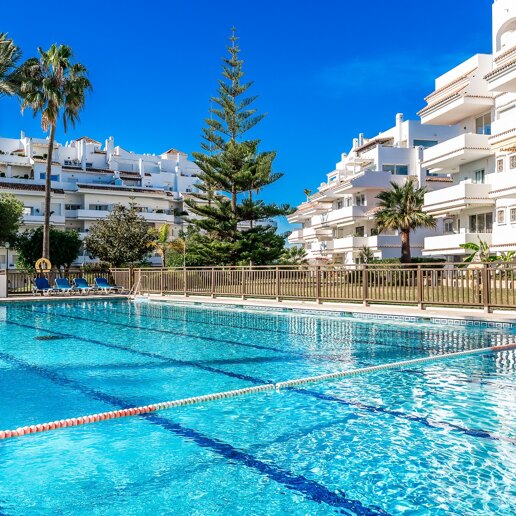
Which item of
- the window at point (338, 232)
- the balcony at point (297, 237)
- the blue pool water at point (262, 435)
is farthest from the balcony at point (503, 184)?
the balcony at point (297, 237)

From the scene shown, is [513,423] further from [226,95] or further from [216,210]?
[226,95]

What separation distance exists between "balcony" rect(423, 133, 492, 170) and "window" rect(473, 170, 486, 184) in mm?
774

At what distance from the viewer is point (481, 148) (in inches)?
1165

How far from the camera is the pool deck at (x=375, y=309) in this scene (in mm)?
14125

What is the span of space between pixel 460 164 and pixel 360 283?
714 inches

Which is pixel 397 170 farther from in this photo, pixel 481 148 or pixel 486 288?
pixel 486 288

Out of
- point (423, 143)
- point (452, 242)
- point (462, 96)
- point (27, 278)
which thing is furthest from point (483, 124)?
point (27, 278)

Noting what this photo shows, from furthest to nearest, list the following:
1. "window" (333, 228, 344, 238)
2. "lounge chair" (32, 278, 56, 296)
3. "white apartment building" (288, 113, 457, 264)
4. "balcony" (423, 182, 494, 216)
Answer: "window" (333, 228, 344, 238)
"white apartment building" (288, 113, 457, 264)
"balcony" (423, 182, 494, 216)
"lounge chair" (32, 278, 56, 296)

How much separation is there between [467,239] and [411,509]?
2744 cm

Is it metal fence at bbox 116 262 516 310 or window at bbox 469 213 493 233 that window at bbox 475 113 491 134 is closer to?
window at bbox 469 213 493 233

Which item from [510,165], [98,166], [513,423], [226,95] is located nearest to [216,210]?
[226,95]

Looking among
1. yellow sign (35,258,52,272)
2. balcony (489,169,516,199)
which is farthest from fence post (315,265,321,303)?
yellow sign (35,258,52,272)

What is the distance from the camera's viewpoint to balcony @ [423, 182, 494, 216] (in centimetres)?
2880

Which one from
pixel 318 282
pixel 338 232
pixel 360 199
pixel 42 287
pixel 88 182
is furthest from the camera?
pixel 88 182
